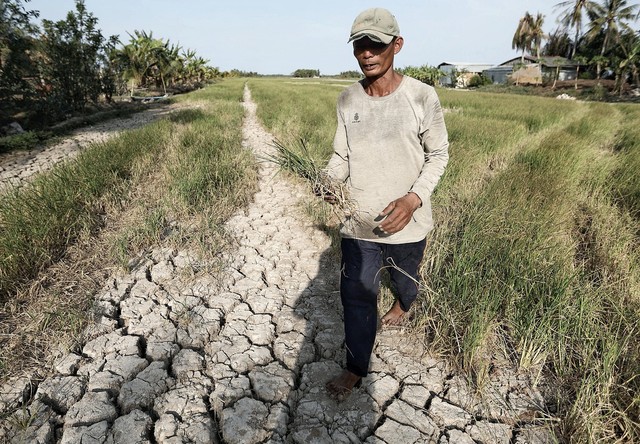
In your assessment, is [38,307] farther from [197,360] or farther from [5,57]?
[5,57]

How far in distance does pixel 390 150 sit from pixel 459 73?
45165mm

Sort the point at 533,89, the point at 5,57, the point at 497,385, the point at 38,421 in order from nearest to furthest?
the point at 38,421, the point at 497,385, the point at 5,57, the point at 533,89

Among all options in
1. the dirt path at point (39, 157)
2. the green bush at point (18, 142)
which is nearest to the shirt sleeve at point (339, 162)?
the dirt path at point (39, 157)

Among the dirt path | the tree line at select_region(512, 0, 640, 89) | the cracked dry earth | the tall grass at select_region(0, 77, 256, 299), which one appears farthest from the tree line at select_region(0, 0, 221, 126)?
the tree line at select_region(512, 0, 640, 89)

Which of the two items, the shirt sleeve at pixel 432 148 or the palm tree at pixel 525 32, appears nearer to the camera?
the shirt sleeve at pixel 432 148

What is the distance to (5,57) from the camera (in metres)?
7.41

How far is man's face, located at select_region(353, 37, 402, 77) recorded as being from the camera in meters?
1.20

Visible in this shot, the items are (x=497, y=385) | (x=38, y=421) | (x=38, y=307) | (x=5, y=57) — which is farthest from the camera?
(x=5, y=57)

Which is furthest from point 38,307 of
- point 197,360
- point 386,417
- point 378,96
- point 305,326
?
point 378,96

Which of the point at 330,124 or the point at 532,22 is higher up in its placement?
the point at 532,22

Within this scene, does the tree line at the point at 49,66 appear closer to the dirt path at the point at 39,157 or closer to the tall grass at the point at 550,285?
the dirt path at the point at 39,157

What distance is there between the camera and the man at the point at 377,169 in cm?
128

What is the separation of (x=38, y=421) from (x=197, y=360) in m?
0.61

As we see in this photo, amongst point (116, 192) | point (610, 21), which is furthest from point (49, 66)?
point (610, 21)
